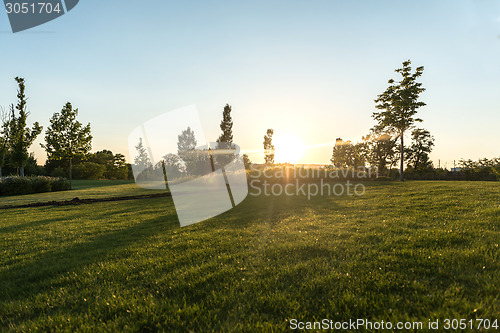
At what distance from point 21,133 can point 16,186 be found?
30.9ft

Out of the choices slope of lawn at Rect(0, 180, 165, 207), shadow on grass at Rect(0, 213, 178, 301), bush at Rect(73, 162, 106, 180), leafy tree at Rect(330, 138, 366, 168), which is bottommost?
slope of lawn at Rect(0, 180, 165, 207)

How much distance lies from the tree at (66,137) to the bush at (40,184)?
9.93ft

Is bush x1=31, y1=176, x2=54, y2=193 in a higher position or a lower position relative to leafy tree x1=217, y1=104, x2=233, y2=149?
lower

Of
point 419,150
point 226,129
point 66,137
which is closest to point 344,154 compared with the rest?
point 419,150

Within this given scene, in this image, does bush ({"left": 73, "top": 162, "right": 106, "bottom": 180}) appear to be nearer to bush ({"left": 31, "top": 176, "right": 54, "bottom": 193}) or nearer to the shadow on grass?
bush ({"left": 31, "top": 176, "right": 54, "bottom": 193})

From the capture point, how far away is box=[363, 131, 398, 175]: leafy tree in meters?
48.2

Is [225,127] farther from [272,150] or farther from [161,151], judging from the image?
[161,151]

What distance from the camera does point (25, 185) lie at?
90.5ft

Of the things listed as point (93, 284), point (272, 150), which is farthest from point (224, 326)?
point (272, 150)

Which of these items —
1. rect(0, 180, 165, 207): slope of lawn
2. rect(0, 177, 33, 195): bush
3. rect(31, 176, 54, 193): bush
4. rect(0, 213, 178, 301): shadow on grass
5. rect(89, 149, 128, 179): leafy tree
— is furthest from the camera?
rect(89, 149, 128, 179): leafy tree

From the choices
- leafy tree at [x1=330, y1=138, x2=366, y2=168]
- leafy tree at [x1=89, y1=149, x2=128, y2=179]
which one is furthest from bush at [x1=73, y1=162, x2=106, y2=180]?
leafy tree at [x1=330, y1=138, x2=366, y2=168]

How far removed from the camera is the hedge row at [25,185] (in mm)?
26578

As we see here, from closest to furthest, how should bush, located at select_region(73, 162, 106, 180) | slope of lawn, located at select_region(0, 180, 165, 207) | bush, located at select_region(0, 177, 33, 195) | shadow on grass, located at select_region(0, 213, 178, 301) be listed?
shadow on grass, located at select_region(0, 213, 178, 301) < slope of lawn, located at select_region(0, 180, 165, 207) < bush, located at select_region(0, 177, 33, 195) < bush, located at select_region(73, 162, 106, 180)

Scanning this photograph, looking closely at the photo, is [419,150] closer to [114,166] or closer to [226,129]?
[226,129]
